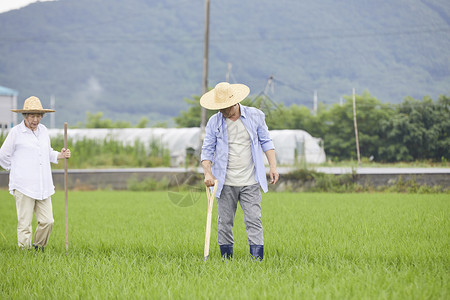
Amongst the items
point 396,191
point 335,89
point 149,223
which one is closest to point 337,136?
point 396,191

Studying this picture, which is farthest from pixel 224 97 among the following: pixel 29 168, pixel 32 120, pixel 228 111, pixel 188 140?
pixel 188 140

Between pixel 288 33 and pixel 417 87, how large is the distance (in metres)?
124

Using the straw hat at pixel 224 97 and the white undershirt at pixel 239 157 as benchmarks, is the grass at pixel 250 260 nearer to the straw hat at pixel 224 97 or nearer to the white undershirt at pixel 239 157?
the white undershirt at pixel 239 157

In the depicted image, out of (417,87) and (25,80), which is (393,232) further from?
(25,80)

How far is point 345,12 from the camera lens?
356 ft

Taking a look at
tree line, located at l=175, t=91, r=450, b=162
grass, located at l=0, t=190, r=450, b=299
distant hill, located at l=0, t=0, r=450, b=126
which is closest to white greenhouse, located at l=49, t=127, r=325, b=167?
tree line, located at l=175, t=91, r=450, b=162

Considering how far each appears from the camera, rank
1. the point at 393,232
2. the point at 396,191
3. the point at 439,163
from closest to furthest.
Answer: the point at 393,232, the point at 396,191, the point at 439,163

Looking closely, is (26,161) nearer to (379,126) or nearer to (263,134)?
(263,134)

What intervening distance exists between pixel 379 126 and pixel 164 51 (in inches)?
5564

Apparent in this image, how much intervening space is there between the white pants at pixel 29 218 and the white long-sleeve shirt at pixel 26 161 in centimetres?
9

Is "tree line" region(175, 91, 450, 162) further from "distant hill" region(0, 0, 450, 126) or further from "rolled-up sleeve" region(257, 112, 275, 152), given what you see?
"distant hill" region(0, 0, 450, 126)

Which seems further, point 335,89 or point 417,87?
point 335,89

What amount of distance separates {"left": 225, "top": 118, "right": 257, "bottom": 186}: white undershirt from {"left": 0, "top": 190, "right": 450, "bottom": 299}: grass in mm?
675

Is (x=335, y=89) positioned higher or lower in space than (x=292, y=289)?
higher
